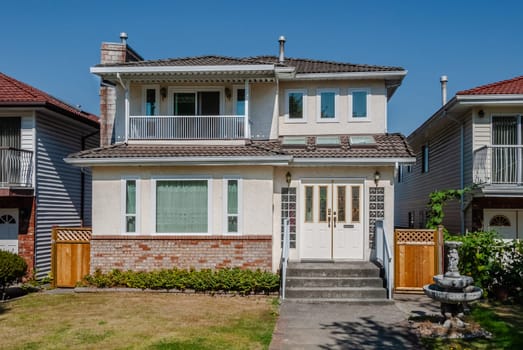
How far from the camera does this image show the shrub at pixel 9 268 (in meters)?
12.6

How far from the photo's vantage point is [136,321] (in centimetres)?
990

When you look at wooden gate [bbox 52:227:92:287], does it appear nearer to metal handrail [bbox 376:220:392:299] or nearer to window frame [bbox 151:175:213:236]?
window frame [bbox 151:175:213:236]

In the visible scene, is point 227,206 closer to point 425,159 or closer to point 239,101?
point 239,101

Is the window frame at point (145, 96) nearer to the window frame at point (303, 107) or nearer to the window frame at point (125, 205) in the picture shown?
the window frame at point (125, 205)

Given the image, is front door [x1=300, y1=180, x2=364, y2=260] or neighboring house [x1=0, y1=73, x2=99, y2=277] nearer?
front door [x1=300, y1=180, x2=364, y2=260]

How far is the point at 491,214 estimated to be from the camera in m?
14.9

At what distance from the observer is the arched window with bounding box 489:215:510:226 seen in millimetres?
14836

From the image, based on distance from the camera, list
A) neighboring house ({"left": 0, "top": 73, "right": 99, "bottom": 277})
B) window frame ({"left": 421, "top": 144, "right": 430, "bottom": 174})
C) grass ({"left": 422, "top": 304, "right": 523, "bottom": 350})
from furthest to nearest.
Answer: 1. window frame ({"left": 421, "top": 144, "right": 430, "bottom": 174})
2. neighboring house ({"left": 0, "top": 73, "right": 99, "bottom": 277})
3. grass ({"left": 422, "top": 304, "right": 523, "bottom": 350})

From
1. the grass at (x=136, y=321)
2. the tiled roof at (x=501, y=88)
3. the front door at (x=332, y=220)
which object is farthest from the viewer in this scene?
the tiled roof at (x=501, y=88)

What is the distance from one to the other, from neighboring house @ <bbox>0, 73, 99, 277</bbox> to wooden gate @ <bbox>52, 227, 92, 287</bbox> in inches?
76.5

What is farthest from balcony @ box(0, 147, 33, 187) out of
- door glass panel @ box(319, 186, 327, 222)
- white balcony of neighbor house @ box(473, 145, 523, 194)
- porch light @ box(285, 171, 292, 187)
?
white balcony of neighbor house @ box(473, 145, 523, 194)

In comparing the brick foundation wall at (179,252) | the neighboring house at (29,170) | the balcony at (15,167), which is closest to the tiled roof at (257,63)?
the neighboring house at (29,170)

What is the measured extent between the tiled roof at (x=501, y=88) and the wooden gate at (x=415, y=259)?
454 centimetres

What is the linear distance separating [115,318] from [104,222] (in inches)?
156
